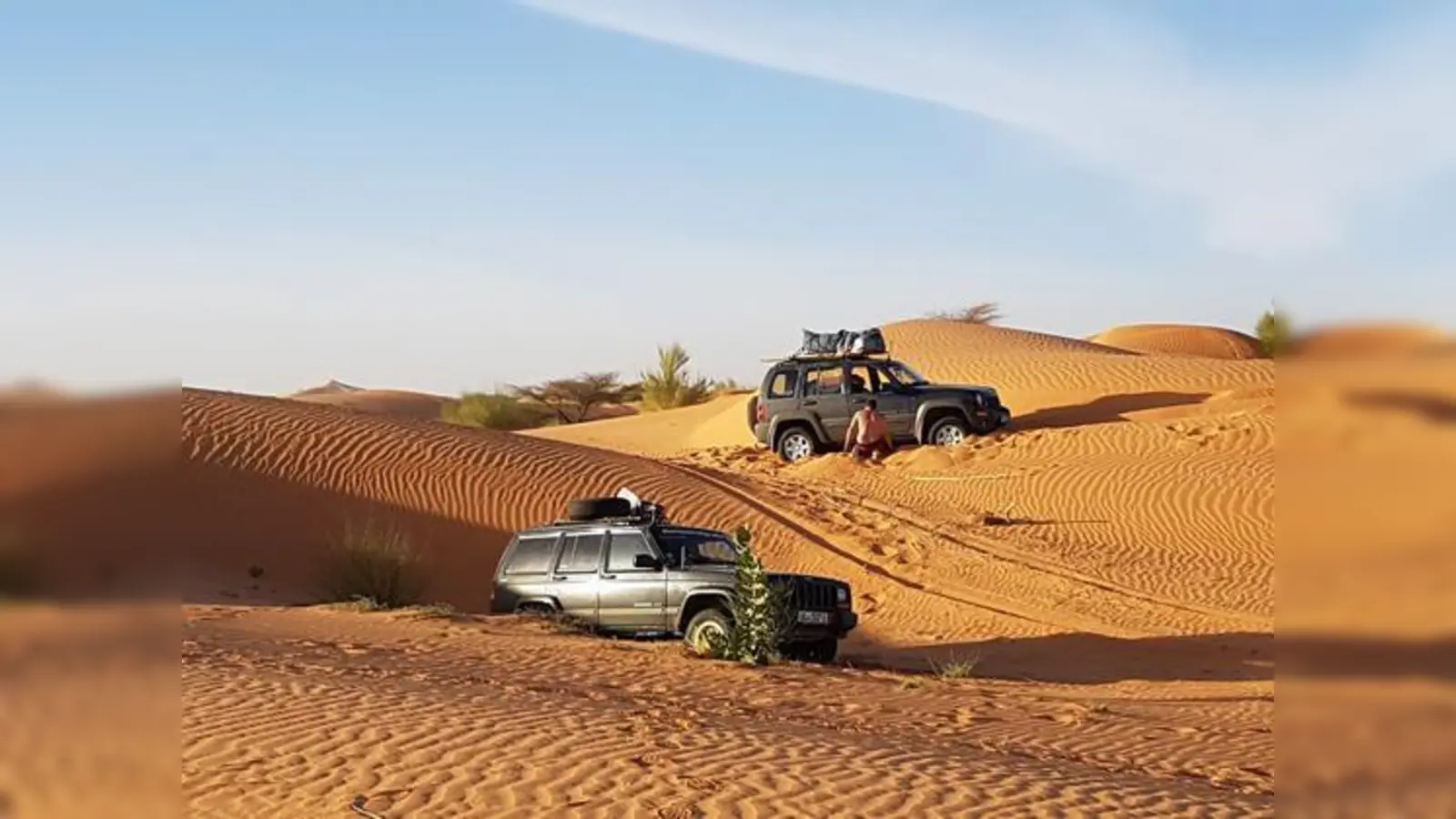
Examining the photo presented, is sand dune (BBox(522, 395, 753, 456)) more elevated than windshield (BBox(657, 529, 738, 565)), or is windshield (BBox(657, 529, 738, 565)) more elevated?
sand dune (BBox(522, 395, 753, 456))

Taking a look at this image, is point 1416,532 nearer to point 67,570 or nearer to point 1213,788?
point 67,570

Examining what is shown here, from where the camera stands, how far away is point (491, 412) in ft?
172

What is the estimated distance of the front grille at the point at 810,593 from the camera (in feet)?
48.1

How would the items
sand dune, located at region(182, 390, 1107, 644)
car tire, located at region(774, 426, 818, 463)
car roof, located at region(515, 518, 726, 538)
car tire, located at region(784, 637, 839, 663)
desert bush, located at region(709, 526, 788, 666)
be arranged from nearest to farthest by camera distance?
desert bush, located at region(709, 526, 788, 666) < car tire, located at region(784, 637, 839, 663) < car roof, located at region(515, 518, 726, 538) < sand dune, located at region(182, 390, 1107, 644) < car tire, located at region(774, 426, 818, 463)

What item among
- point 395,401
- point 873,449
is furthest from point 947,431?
point 395,401

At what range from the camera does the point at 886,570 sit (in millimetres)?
21188

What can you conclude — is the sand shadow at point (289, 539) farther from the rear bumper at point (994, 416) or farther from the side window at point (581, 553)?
the rear bumper at point (994, 416)

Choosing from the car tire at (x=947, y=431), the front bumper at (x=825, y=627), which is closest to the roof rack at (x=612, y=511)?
the front bumper at (x=825, y=627)

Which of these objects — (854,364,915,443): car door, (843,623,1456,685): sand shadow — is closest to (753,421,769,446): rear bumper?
(854,364,915,443): car door

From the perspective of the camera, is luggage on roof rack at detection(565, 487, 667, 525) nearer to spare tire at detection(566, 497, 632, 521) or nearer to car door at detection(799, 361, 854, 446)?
spare tire at detection(566, 497, 632, 521)

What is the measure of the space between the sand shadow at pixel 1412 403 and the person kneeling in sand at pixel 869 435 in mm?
26395

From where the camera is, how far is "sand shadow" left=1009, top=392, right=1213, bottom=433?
33.3m

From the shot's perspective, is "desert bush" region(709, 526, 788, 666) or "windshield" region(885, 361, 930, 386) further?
"windshield" region(885, 361, 930, 386)

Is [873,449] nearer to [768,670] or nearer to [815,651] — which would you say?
[815,651]
